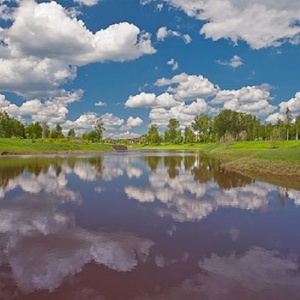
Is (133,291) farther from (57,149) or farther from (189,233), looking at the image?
(57,149)

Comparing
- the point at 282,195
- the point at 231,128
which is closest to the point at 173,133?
the point at 231,128

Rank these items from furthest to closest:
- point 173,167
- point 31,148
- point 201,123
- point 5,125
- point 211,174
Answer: point 201,123, point 5,125, point 31,148, point 173,167, point 211,174

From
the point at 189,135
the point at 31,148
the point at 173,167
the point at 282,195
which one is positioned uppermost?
the point at 189,135

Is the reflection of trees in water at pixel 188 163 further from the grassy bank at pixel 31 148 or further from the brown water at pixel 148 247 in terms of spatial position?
the grassy bank at pixel 31 148

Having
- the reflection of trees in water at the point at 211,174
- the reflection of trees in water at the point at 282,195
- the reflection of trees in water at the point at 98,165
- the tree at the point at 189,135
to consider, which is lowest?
the reflection of trees in water at the point at 98,165

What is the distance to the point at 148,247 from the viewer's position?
11.6 metres

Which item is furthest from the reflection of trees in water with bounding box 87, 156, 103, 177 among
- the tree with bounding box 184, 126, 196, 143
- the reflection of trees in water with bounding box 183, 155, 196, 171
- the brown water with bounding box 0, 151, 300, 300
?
the tree with bounding box 184, 126, 196, 143

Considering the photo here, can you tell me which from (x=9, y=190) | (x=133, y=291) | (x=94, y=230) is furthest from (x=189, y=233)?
(x=9, y=190)

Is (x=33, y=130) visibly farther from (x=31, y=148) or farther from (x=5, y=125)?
(x=31, y=148)

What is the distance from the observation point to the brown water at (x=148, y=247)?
834 centimetres

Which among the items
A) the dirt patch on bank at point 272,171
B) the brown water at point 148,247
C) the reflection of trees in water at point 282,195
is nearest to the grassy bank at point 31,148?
the dirt patch on bank at point 272,171

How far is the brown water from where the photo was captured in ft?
27.3

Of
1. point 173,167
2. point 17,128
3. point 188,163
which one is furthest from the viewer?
point 17,128

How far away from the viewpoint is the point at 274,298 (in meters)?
7.88
